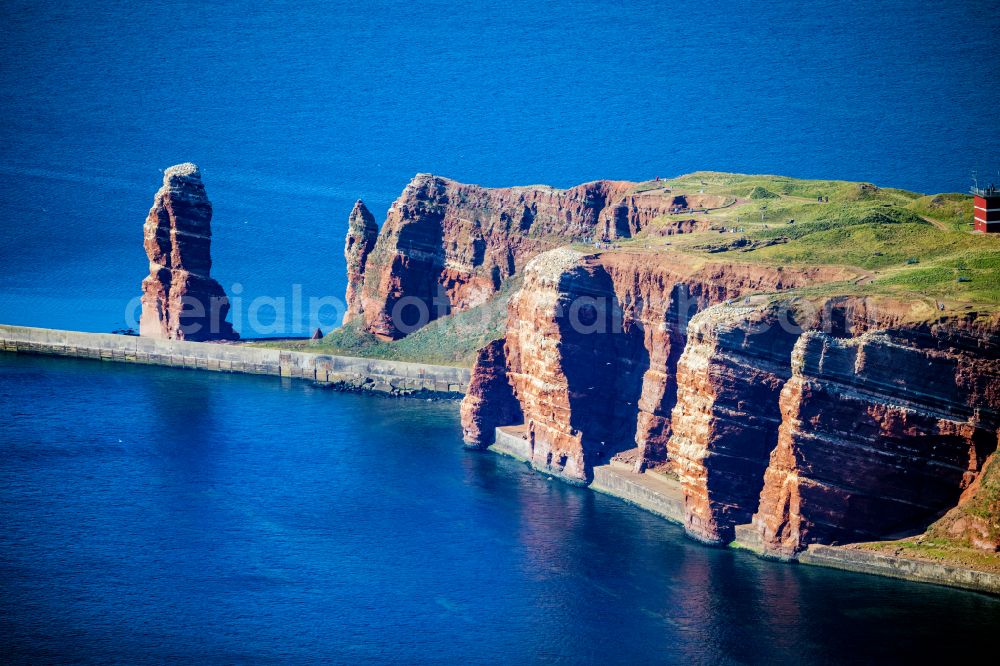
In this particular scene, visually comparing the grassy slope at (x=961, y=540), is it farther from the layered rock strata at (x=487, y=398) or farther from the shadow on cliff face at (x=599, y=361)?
the layered rock strata at (x=487, y=398)

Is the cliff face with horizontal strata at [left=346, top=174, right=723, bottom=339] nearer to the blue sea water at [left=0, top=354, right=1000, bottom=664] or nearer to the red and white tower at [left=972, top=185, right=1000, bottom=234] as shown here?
the blue sea water at [left=0, top=354, right=1000, bottom=664]

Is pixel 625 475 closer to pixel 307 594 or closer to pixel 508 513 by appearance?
pixel 508 513

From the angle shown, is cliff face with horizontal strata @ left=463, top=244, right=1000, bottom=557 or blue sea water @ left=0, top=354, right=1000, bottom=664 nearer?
blue sea water @ left=0, top=354, right=1000, bottom=664

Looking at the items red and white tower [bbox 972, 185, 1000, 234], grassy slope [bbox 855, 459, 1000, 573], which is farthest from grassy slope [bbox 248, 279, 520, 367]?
grassy slope [bbox 855, 459, 1000, 573]

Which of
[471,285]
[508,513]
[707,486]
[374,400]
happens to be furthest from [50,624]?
[471,285]

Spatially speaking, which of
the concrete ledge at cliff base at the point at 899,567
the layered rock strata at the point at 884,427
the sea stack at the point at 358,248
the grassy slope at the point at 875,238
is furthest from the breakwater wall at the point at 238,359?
the concrete ledge at cliff base at the point at 899,567

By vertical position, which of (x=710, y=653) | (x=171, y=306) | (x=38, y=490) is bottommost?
(x=710, y=653)
